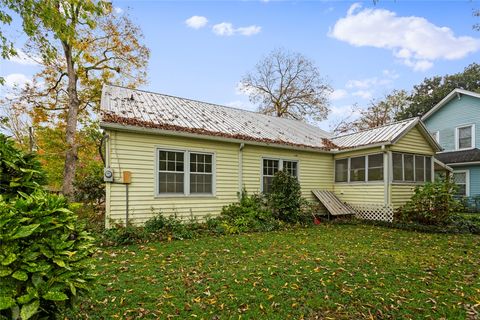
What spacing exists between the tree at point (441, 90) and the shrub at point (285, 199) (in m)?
23.6

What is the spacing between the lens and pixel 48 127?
15711 millimetres

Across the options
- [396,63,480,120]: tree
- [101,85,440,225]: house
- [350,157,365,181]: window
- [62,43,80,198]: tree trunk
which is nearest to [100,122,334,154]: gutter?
[101,85,440,225]: house

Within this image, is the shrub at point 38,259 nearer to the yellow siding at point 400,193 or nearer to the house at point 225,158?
the house at point 225,158

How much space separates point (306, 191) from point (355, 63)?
594 centimetres

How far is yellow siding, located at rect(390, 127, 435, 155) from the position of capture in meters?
10.3

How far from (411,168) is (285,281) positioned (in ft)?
30.7

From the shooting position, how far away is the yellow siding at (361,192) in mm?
10258

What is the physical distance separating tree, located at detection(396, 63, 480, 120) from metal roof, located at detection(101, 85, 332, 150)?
61.7 ft

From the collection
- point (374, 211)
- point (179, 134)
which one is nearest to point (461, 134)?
point (374, 211)

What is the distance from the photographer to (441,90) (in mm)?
27203

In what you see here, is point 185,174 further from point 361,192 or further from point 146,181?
point 361,192

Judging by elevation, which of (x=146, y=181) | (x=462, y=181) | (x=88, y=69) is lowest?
(x=462, y=181)

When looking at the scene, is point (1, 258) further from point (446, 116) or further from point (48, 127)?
point (446, 116)

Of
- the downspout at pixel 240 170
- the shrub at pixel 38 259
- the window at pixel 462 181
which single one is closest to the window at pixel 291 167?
the downspout at pixel 240 170
